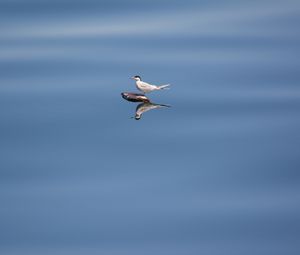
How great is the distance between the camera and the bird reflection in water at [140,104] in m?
7.63

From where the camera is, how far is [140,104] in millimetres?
7875

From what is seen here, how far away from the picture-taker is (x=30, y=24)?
10.3m

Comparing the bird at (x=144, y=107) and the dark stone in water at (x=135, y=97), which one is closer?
the bird at (x=144, y=107)

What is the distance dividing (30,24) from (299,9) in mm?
3717

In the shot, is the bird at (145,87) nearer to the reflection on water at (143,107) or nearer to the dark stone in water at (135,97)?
the dark stone in water at (135,97)

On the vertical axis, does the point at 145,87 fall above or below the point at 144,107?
above

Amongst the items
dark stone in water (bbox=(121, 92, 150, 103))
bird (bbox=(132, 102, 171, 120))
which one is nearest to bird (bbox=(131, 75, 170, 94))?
dark stone in water (bbox=(121, 92, 150, 103))

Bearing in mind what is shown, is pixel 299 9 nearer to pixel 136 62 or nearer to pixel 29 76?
pixel 136 62

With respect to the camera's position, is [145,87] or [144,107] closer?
[144,107]

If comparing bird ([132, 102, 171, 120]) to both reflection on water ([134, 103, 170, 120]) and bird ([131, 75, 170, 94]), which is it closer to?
reflection on water ([134, 103, 170, 120])

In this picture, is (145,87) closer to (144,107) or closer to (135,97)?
(135,97)

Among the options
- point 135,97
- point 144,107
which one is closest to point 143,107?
point 144,107

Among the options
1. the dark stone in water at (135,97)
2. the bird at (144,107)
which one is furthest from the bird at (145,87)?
the bird at (144,107)

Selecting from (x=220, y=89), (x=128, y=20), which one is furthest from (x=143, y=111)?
(x=128, y=20)
